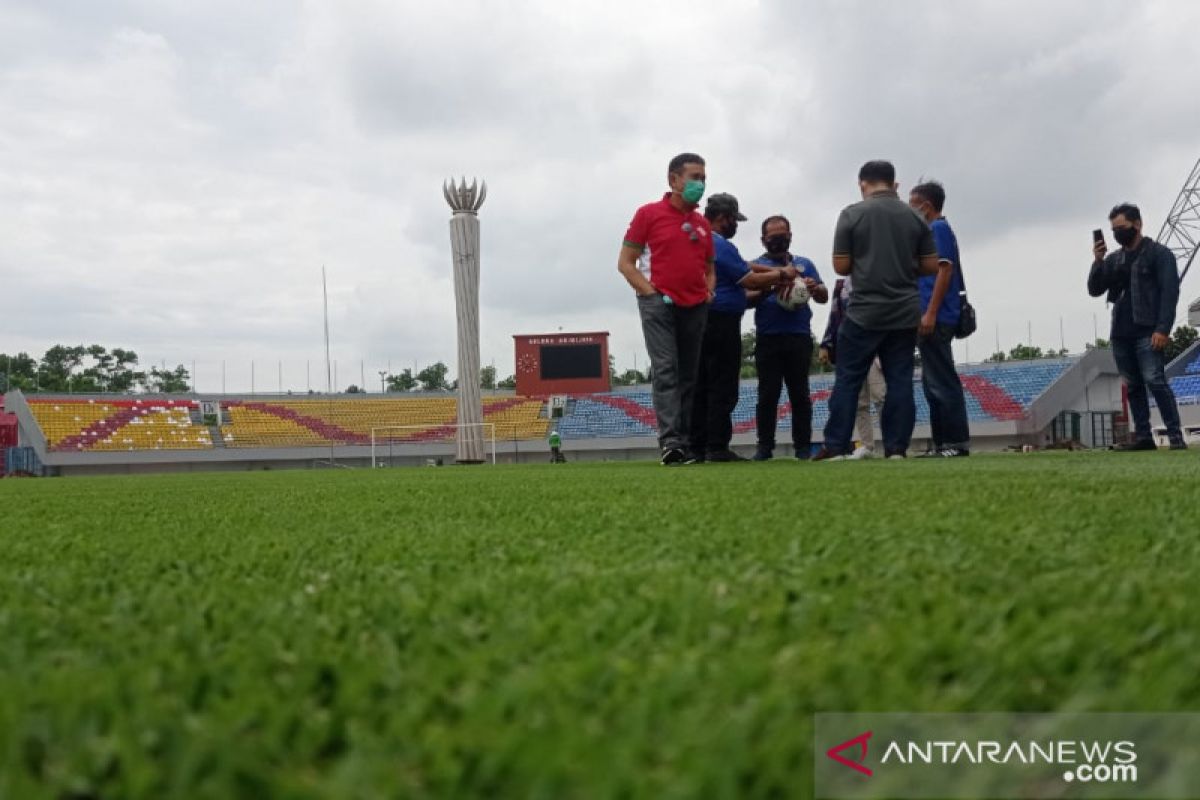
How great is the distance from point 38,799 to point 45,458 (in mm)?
34101

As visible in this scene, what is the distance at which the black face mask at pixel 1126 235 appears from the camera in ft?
19.1

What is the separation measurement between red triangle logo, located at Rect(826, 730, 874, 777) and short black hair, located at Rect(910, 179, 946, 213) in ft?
18.0

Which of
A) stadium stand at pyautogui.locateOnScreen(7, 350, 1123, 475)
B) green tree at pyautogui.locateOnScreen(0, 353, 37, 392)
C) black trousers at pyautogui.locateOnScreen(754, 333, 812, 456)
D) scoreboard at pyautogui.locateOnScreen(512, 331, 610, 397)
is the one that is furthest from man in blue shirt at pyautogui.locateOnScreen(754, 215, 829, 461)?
green tree at pyautogui.locateOnScreen(0, 353, 37, 392)

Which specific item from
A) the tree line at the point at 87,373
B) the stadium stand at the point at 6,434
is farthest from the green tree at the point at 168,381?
the stadium stand at the point at 6,434

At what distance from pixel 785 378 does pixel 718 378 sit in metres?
0.47

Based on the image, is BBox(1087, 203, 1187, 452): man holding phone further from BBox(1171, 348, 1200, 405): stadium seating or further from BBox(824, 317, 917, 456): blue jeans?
BBox(1171, 348, 1200, 405): stadium seating

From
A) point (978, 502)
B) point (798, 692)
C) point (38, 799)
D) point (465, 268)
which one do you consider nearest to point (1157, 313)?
point (978, 502)

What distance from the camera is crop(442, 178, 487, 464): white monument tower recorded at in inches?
808

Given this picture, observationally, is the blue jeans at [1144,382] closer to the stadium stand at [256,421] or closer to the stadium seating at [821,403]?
the stadium seating at [821,403]

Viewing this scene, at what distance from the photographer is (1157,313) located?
568 centimetres

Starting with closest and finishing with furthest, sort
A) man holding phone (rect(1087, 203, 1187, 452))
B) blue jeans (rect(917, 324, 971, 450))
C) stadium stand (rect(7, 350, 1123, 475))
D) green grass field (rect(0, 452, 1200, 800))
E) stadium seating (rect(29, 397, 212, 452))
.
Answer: green grass field (rect(0, 452, 1200, 800)) < blue jeans (rect(917, 324, 971, 450)) < man holding phone (rect(1087, 203, 1187, 452)) < stadium stand (rect(7, 350, 1123, 475)) < stadium seating (rect(29, 397, 212, 452))

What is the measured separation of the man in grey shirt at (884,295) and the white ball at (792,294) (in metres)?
0.59

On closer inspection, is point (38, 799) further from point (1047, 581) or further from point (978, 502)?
point (978, 502)

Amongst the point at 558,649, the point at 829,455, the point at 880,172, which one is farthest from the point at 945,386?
the point at 558,649
